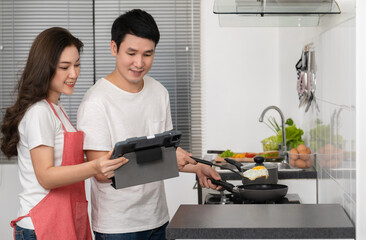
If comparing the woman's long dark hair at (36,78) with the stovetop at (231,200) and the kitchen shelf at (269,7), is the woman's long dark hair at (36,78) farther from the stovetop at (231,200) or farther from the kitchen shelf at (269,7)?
the stovetop at (231,200)

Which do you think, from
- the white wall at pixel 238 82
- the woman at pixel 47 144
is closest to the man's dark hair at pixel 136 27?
the woman at pixel 47 144

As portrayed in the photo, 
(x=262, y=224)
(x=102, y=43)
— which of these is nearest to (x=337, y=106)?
(x=262, y=224)

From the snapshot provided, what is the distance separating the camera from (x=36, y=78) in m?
1.79

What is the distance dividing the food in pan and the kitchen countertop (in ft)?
1.07

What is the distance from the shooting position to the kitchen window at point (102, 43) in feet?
12.8

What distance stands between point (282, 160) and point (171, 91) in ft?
4.53

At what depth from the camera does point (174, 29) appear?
3.92 meters

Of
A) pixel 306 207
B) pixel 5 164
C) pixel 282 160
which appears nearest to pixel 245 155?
pixel 282 160

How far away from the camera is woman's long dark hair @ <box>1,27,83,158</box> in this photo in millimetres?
1786

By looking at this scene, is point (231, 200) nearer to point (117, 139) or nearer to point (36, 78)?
point (117, 139)

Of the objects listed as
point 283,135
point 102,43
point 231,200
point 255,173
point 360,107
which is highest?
point 102,43

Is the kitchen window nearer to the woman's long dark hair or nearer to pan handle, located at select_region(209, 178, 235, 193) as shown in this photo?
pan handle, located at select_region(209, 178, 235, 193)

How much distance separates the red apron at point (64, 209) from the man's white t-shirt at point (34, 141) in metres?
0.02

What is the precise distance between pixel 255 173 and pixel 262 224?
1.80 ft
